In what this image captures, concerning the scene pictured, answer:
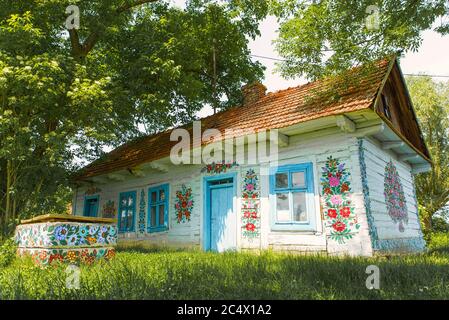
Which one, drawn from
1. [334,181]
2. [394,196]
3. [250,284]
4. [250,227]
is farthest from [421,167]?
[250,284]

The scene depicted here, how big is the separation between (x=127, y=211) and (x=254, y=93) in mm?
6549

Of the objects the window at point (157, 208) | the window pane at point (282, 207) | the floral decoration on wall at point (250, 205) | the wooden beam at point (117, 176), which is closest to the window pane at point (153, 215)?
the window at point (157, 208)

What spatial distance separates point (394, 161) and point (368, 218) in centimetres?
405

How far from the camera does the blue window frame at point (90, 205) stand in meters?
13.5

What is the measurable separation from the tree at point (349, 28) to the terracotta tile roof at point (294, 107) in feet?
1.73

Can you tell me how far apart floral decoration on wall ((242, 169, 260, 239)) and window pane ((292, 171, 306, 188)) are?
1013mm

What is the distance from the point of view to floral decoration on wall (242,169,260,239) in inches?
326

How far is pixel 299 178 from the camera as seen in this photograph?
781 centimetres

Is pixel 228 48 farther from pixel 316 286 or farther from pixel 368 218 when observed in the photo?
pixel 316 286

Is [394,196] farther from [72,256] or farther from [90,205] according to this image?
[90,205]

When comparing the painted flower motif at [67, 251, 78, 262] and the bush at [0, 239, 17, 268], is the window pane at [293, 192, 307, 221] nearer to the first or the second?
the painted flower motif at [67, 251, 78, 262]

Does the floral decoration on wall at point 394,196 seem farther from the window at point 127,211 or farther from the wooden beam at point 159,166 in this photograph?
the window at point 127,211
